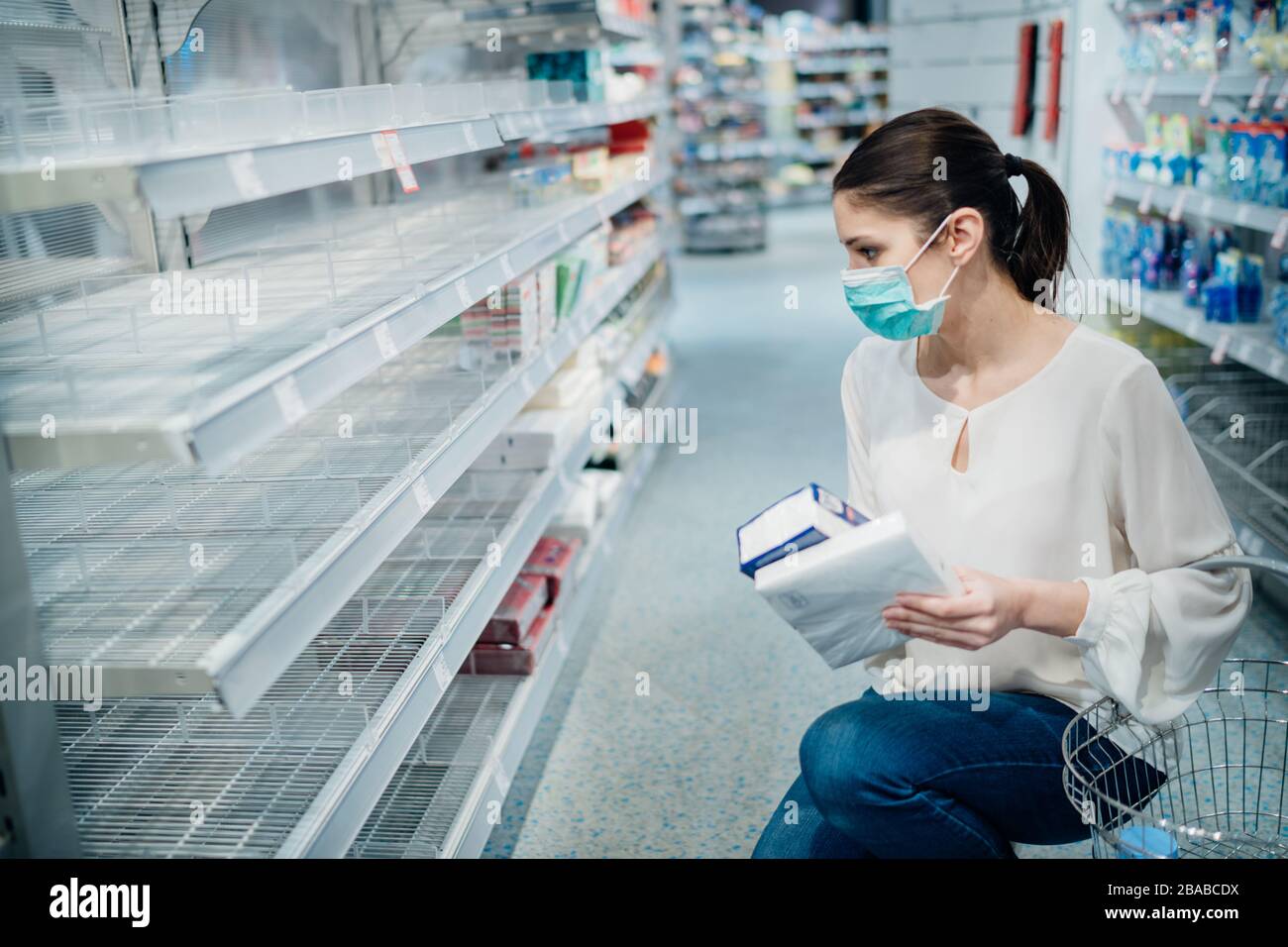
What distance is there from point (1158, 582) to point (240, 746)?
4.78ft

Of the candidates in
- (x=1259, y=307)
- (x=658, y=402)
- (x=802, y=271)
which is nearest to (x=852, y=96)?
(x=802, y=271)

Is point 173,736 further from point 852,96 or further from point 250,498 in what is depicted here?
point 852,96

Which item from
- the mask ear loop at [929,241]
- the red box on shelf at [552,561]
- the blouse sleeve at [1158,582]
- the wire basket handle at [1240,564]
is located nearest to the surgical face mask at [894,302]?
the mask ear loop at [929,241]

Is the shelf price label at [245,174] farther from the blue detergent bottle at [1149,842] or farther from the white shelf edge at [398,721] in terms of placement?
the blue detergent bottle at [1149,842]

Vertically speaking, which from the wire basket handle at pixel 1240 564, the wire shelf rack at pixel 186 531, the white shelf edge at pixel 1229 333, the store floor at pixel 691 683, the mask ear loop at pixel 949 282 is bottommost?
the store floor at pixel 691 683

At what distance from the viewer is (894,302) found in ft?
5.64

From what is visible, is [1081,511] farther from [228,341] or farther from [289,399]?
[228,341]

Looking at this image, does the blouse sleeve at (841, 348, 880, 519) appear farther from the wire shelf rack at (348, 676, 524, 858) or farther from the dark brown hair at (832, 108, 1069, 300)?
the wire shelf rack at (348, 676, 524, 858)

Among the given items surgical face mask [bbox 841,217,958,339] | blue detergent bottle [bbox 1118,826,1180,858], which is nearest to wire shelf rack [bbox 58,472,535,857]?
surgical face mask [bbox 841,217,958,339]

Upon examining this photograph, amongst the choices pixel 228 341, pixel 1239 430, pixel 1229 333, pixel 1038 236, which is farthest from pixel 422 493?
pixel 1239 430

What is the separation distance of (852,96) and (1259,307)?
13520 millimetres

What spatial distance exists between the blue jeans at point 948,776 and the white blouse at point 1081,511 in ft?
0.36

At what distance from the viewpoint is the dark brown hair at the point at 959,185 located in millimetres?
1668
